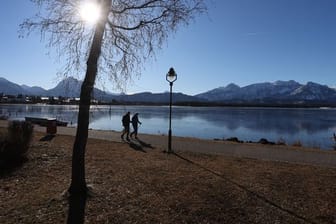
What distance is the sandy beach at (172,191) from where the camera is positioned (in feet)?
19.7

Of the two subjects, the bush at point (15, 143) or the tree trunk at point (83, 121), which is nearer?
the tree trunk at point (83, 121)

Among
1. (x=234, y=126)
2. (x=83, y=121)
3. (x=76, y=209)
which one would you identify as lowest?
(x=234, y=126)

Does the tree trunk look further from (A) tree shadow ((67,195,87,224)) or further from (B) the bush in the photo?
(B) the bush

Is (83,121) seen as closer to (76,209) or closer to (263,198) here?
(76,209)

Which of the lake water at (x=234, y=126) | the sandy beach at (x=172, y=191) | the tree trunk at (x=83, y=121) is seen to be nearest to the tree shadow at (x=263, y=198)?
the sandy beach at (x=172, y=191)

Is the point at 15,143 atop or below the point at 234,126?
atop

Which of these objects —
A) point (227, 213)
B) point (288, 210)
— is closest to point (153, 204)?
point (227, 213)

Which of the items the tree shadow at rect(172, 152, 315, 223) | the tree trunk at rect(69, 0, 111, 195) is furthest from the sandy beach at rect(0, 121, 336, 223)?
the tree trunk at rect(69, 0, 111, 195)

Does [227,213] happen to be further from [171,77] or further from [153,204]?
[171,77]

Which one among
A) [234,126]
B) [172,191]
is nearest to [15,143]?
[172,191]

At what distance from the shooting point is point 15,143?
383 inches

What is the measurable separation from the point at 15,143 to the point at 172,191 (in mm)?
5004

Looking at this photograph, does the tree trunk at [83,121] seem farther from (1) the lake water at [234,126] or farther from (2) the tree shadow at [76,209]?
(1) the lake water at [234,126]

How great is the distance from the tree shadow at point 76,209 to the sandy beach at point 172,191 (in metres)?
0.09
